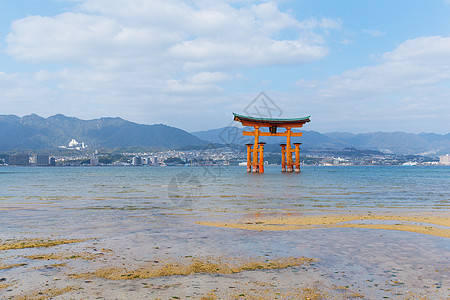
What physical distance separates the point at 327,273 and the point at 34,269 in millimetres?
5398

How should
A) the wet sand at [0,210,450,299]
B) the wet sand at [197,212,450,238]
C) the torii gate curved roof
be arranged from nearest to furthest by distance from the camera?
1. the wet sand at [0,210,450,299]
2. the wet sand at [197,212,450,238]
3. the torii gate curved roof

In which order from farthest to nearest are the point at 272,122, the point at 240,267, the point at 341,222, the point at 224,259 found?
the point at 272,122 → the point at 341,222 → the point at 224,259 → the point at 240,267

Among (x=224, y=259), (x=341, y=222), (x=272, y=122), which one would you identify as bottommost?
(x=341, y=222)

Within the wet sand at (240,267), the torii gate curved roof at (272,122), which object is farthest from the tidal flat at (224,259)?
the torii gate curved roof at (272,122)

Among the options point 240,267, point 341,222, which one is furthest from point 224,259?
point 341,222

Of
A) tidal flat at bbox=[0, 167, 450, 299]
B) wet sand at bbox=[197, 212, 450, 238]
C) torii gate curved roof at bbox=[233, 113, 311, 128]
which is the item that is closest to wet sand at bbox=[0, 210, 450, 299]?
tidal flat at bbox=[0, 167, 450, 299]

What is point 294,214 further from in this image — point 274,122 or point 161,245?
point 274,122

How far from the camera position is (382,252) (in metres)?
7.96

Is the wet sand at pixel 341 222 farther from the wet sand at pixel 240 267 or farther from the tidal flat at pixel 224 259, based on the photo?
the wet sand at pixel 240 267

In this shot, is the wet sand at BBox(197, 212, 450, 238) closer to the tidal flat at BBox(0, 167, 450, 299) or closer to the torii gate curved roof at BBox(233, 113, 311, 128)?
the tidal flat at BBox(0, 167, 450, 299)

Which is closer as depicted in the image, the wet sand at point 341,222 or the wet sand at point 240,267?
the wet sand at point 240,267

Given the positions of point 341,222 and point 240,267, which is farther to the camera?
point 341,222

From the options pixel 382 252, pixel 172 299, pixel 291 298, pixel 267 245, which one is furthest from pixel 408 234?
pixel 172 299

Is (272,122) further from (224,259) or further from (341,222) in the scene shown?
(224,259)
